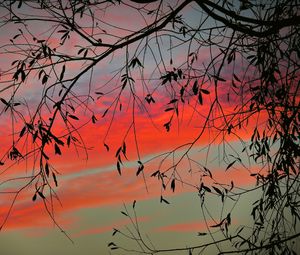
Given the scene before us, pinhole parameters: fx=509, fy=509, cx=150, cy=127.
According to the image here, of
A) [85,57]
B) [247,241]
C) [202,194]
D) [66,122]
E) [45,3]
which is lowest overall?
[247,241]

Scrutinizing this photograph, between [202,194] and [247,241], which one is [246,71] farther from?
[247,241]

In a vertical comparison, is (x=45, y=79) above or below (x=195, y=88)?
above

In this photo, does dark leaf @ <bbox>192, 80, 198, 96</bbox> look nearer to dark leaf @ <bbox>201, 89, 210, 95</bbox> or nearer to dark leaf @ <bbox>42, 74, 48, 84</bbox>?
dark leaf @ <bbox>201, 89, 210, 95</bbox>

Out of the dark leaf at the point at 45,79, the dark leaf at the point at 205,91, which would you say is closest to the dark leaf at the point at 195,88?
the dark leaf at the point at 205,91

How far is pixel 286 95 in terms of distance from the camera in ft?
15.7

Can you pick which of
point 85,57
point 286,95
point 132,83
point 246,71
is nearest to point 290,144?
point 286,95

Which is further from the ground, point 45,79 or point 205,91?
point 45,79

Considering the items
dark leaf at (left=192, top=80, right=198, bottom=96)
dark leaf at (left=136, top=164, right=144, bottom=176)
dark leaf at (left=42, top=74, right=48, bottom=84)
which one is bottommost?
dark leaf at (left=136, top=164, right=144, bottom=176)

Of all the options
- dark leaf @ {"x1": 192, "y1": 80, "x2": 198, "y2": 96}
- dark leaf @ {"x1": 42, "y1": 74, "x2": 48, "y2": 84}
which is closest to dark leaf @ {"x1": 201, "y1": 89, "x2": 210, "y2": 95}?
dark leaf @ {"x1": 192, "y1": 80, "x2": 198, "y2": 96}

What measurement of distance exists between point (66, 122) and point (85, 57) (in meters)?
0.62

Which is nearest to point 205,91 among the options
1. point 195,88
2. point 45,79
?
point 195,88

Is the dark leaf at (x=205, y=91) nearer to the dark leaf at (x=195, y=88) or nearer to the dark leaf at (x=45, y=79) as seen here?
the dark leaf at (x=195, y=88)

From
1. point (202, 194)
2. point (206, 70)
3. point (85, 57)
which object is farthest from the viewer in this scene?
point (202, 194)

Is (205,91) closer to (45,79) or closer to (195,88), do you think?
(195,88)
